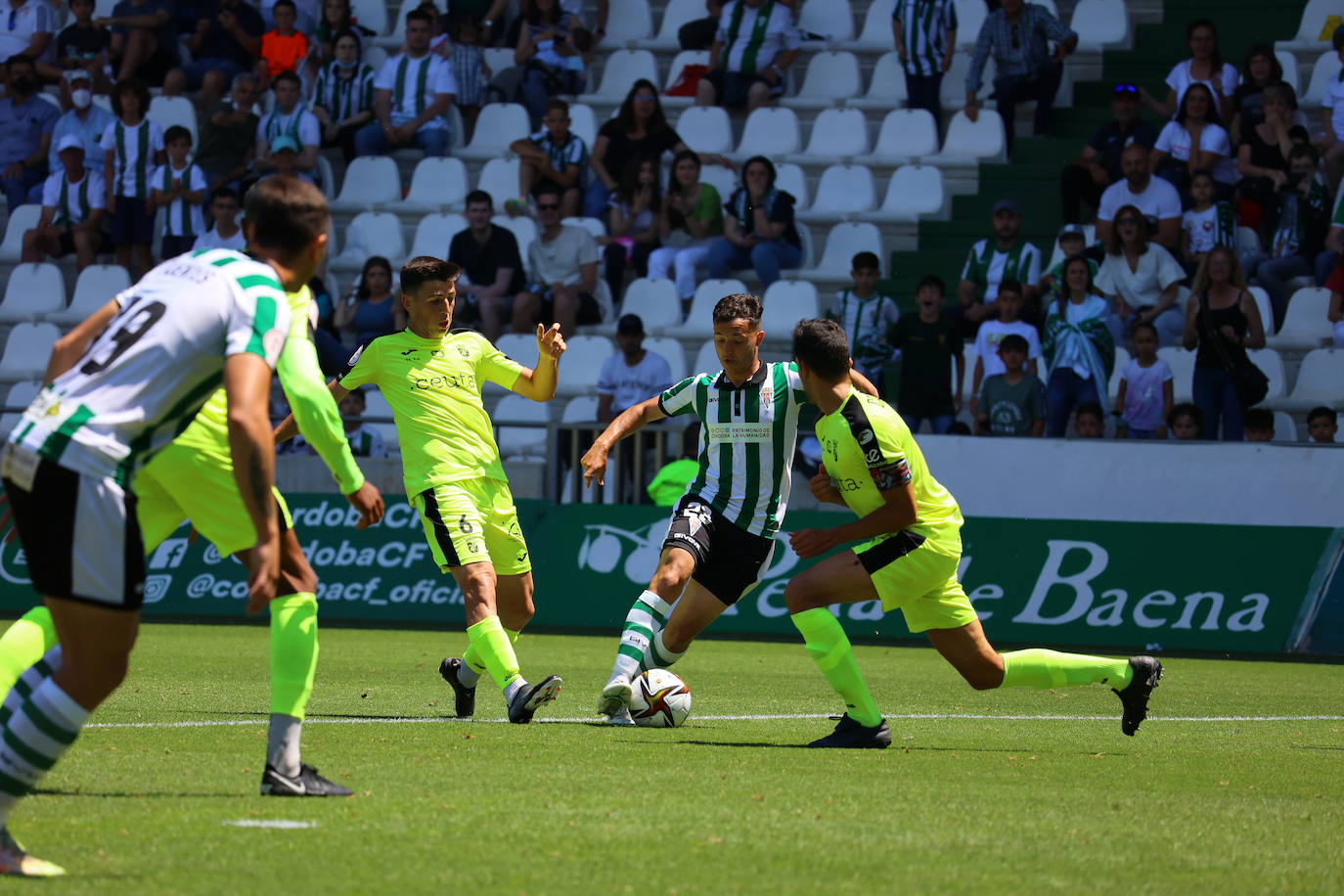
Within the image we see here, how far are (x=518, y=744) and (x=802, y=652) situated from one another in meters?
6.91

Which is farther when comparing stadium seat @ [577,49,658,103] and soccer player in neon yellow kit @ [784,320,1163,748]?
stadium seat @ [577,49,658,103]

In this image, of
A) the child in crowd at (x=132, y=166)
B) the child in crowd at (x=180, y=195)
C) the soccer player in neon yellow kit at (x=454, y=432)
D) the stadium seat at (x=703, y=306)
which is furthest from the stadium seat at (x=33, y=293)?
the soccer player in neon yellow kit at (x=454, y=432)

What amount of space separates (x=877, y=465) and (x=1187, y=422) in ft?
27.9

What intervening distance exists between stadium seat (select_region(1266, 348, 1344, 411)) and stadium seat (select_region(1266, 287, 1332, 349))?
0.27 metres

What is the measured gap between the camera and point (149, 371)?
4992mm

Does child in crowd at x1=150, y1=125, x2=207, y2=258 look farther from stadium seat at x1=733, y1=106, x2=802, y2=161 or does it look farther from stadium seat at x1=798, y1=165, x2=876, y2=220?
stadium seat at x1=798, y1=165, x2=876, y2=220

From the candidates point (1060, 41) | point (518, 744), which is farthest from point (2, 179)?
point (518, 744)

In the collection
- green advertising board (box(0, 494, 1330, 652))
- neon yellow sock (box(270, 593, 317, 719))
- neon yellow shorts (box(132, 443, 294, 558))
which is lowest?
green advertising board (box(0, 494, 1330, 652))

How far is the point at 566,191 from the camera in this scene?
804 inches

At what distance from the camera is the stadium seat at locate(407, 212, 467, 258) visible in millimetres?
21250

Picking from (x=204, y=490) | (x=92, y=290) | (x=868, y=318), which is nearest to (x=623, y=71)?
(x=868, y=318)

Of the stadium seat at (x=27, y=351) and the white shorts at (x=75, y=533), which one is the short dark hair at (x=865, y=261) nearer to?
the stadium seat at (x=27, y=351)

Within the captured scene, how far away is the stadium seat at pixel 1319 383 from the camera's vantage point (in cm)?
1725

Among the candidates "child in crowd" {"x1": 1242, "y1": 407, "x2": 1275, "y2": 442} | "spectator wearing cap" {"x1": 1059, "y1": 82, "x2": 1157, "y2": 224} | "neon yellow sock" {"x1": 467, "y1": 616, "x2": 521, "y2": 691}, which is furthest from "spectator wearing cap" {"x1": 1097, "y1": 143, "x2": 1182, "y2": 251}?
"neon yellow sock" {"x1": 467, "y1": 616, "x2": 521, "y2": 691}
